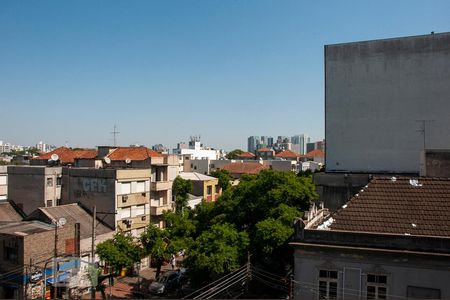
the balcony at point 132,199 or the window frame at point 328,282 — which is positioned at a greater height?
the balcony at point 132,199

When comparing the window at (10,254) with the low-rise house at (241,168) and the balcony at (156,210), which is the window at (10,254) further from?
the low-rise house at (241,168)

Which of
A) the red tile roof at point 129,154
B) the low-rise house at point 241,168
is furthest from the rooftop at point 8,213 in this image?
the low-rise house at point 241,168

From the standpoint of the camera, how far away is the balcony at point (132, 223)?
121 feet

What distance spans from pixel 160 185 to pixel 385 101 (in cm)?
2270

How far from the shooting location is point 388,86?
31469 millimetres

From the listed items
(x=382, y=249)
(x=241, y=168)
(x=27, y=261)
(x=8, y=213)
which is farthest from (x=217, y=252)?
(x=241, y=168)

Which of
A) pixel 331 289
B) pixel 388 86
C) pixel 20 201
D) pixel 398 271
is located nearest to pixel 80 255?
pixel 20 201

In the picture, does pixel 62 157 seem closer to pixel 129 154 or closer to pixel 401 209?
pixel 129 154

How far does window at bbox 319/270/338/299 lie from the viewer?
54.9ft

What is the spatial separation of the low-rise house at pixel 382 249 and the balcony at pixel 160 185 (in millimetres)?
25451

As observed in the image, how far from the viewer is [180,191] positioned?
168 ft

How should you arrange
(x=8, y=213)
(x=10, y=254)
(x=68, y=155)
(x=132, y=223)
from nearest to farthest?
(x=10, y=254)
(x=8, y=213)
(x=132, y=223)
(x=68, y=155)

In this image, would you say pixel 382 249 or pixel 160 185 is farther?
pixel 160 185

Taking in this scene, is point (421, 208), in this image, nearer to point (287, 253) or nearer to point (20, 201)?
point (287, 253)
